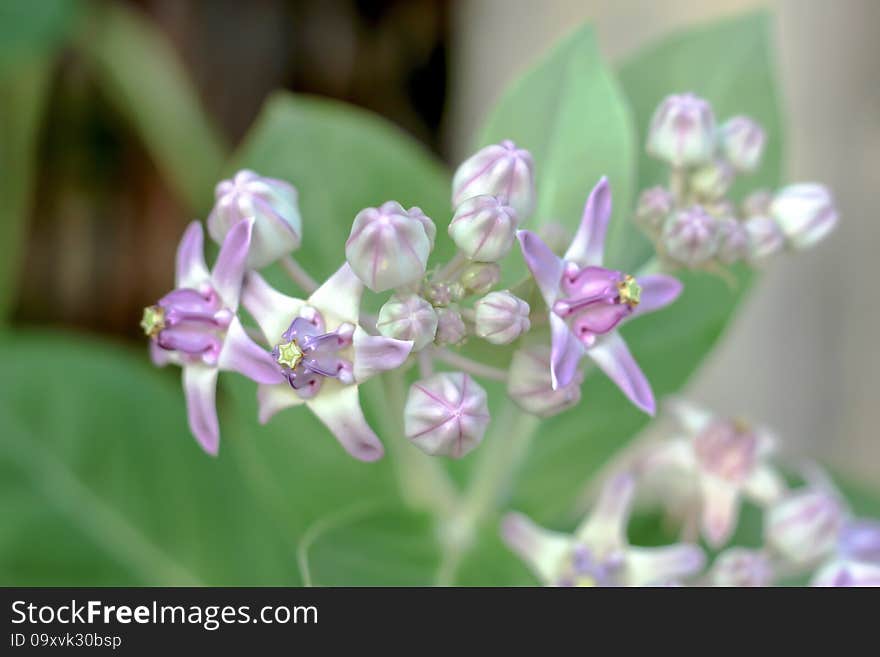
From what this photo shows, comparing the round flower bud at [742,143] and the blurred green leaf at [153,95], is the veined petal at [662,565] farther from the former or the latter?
the blurred green leaf at [153,95]

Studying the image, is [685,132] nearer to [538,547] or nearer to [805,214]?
[805,214]

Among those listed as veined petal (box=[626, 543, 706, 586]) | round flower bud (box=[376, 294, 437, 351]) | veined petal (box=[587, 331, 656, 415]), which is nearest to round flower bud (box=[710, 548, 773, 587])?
veined petal (box=[626, 543, 706, 586])

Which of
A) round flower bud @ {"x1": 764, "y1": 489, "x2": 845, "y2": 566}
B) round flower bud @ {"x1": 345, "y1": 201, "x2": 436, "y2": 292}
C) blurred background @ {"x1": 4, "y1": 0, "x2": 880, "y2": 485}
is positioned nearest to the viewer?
round flower bud @ {"x1": 345, "y1": 201, "x2": 436, "y2": 292}

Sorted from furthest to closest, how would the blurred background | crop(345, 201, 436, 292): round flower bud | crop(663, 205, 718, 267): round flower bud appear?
the blurred background, crop(663, 205, 718, 267): round flower bud, crop(345, 201, 436, 292): round flower bud

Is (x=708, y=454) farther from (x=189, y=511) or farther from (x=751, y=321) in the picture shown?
(x=751, y=321)

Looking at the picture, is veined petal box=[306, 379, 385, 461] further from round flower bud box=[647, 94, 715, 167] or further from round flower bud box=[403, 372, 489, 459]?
round flower bud box=[647, 94, 715, 167]

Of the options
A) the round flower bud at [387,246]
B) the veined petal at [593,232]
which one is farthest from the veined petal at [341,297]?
the veined petal at [593,232]

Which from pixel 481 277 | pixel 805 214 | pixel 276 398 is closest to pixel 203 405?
pixel 276 398
